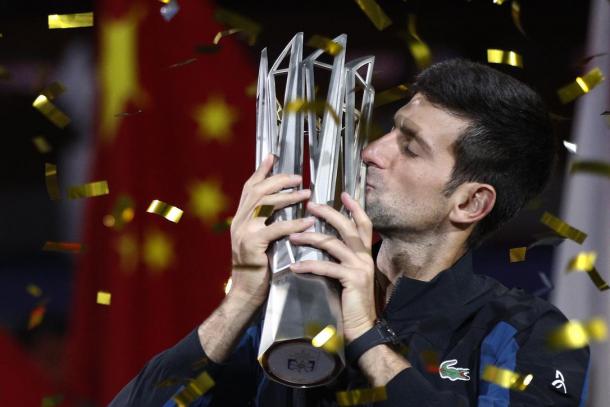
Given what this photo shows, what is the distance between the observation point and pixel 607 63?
8.69 feet

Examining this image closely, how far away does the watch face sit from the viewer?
1.62 m

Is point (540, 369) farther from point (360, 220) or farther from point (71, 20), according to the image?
point (71, 20)

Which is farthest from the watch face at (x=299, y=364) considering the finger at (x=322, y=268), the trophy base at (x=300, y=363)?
the finger at (x=322, y=268)

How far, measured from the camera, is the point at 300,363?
165 cm

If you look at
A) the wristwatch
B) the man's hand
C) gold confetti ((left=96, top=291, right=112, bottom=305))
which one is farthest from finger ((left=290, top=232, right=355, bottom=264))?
gold confetti ((left=96, top=291, right=112, bottom=305))

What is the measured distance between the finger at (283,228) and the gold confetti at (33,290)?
4.22 feet

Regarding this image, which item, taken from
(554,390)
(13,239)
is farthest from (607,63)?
(13,239)

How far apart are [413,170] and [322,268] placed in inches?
18.7

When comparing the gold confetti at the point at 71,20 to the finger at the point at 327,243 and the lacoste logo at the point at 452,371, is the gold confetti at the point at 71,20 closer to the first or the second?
the finger at the point at 327,243

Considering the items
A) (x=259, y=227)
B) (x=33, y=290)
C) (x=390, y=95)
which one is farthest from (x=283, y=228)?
(x=33, y=290)

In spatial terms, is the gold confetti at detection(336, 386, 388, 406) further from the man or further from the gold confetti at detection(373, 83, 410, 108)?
the gold confetti at detection(373, 83, 410, 108)

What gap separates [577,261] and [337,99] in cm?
69

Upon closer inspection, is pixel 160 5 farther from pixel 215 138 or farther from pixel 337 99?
pixel 337 99

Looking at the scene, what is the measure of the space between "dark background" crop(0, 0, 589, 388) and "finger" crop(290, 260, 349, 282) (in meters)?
1.07
